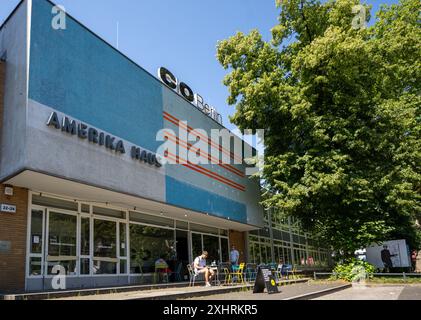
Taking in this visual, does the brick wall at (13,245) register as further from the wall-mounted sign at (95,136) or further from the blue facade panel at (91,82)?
the blue facade panel at (91,82)

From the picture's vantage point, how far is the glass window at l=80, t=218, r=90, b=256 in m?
13.8

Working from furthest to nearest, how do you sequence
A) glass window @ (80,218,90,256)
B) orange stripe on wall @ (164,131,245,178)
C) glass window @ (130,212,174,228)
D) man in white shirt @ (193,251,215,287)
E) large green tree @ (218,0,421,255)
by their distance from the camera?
1. large green tree @ (218,0,421,255)
2. orange stripe on wall @ (164,131,245,178)
3. glass window @ (130,212,174,228)
4. man in white shirt @ (193,251,215,287)
5. glass window @ (80,218,90,256)

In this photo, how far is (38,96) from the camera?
37.7 feet

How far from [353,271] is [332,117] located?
7170 millimetres

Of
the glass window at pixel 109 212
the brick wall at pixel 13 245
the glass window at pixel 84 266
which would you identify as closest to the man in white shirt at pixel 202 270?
the glass window at pixel 109 212

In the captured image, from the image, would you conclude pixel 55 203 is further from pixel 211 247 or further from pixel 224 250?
pixel 224 250

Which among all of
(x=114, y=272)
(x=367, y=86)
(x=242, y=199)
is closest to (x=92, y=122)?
(x=114, y=272)

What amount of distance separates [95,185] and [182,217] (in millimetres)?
7743

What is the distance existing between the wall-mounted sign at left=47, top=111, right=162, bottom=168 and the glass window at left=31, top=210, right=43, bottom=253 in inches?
105

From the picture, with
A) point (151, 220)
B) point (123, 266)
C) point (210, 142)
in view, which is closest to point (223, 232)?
point (210, 142)

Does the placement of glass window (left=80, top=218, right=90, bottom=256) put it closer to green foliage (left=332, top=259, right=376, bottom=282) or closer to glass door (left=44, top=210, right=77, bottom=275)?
glass door (left=44, top=210, right=77, bottom=275)

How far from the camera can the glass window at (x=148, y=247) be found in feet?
53.7

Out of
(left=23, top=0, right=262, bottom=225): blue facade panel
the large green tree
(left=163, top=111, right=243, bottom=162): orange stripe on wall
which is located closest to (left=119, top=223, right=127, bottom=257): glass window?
(left=23, top=0, right=262, bottom=225): blue facade panel
